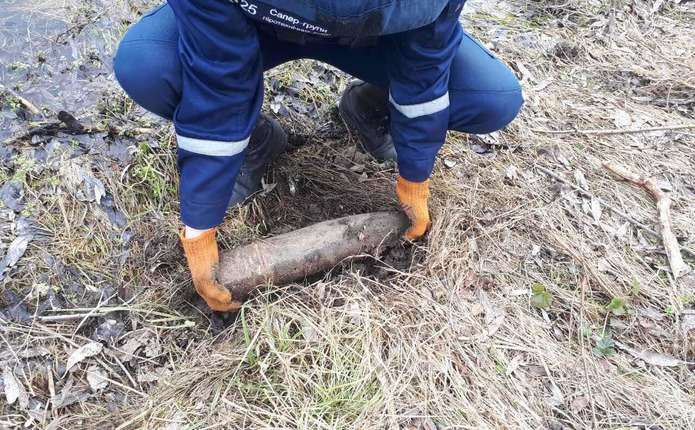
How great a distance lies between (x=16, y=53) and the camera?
2.52 metres

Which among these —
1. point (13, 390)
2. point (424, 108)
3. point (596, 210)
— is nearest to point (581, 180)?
point (596, 210)

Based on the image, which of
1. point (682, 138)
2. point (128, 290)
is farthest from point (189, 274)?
point (682, 138)

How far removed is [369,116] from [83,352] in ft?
4.28

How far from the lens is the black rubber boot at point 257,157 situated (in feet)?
6.76

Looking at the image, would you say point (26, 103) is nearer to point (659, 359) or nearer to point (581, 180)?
point (581, 180)

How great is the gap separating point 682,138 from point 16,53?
297 cm

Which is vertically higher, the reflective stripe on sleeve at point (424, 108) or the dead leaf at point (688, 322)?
the reflective stripe on sleeve at point (424, 108)

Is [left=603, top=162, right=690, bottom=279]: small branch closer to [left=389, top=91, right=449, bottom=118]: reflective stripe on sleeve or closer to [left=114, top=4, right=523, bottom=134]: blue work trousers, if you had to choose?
[left=114, top=4, right=523, bottom=134]: blue work trousers

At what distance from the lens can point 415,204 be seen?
191 centimetres

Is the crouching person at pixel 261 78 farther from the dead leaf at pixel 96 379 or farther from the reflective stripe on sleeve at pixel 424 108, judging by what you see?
the dead leaf at pixel 96 379

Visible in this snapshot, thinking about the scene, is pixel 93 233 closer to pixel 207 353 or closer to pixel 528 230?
pixel 207 353

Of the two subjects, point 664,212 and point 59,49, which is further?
point 59,49

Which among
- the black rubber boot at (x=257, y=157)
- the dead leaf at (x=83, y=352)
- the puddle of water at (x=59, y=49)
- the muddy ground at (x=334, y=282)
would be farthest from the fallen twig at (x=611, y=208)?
the puddle of water at (x=59, y=49)

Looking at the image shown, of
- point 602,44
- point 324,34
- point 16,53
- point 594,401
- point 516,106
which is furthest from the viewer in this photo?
point 602,44
